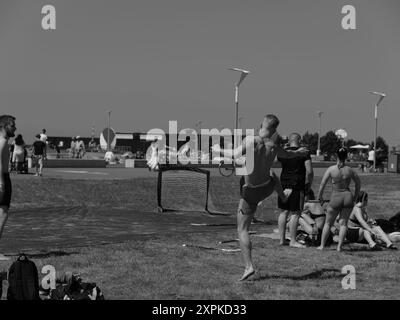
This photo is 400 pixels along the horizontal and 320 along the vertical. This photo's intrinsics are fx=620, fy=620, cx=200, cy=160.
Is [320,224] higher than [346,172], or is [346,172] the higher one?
[346,172]

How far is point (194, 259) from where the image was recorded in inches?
362

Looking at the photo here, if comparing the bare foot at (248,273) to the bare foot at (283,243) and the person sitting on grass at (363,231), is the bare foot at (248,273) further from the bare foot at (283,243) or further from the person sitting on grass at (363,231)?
the person sitting on grass at (363,231)

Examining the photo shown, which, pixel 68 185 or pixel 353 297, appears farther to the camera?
pixel 68 185

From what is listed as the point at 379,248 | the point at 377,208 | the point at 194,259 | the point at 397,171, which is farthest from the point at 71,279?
the point at 397,171

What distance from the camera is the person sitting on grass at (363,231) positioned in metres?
10.8

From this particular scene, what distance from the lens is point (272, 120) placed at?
309 inches

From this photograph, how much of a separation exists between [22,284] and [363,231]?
22.4ft

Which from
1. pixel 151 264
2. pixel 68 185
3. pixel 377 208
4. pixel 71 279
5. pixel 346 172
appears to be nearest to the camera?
pixel 71 279

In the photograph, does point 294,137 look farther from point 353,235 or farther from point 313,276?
point 313,276

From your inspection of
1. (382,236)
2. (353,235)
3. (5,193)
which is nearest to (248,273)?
(5,193)

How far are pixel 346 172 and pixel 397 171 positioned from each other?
28952mm
